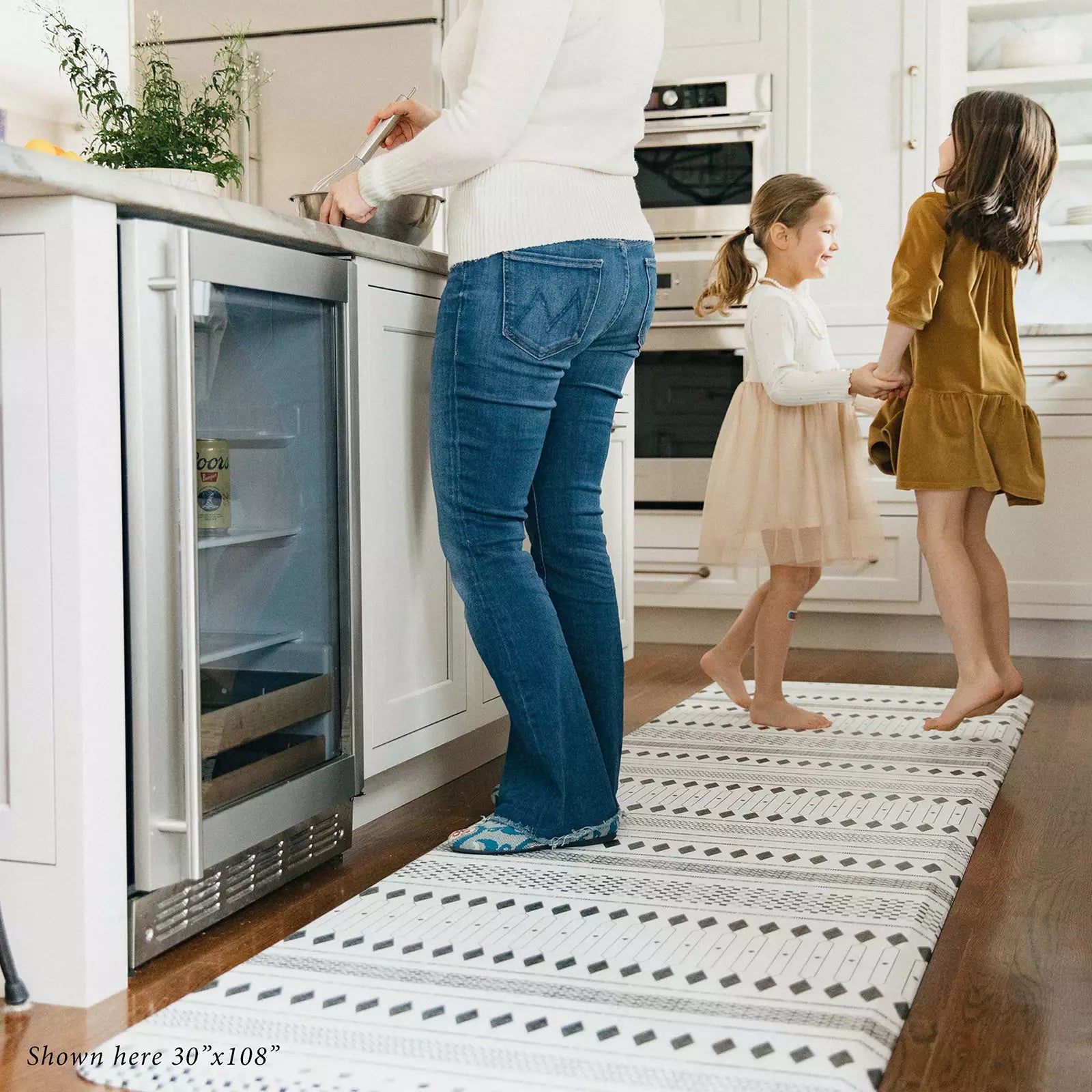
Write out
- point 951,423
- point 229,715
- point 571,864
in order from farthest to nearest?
point 951,423 → point 571,864 → point 229,715

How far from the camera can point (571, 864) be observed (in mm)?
1763

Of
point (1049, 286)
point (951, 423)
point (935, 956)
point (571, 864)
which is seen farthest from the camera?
point (1049, 286)

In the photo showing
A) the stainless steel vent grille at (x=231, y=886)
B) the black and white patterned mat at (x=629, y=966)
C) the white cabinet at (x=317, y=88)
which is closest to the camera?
the black and white patterned mat at (x=629, y=966)

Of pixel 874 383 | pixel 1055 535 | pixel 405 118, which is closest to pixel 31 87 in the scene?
pixel 405 118

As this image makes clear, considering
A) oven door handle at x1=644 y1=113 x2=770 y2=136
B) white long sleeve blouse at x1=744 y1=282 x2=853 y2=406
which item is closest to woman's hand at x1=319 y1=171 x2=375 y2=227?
white long sleeve blouse at x1=744 y1=282 x2=853 y2=406

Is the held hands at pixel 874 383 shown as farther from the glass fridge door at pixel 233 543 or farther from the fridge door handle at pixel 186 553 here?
the fridge door handle at pixel 186 553

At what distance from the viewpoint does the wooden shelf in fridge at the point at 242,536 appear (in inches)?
62.6

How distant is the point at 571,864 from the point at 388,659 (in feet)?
1.21

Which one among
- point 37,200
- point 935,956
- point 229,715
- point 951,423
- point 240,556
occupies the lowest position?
point 935,956

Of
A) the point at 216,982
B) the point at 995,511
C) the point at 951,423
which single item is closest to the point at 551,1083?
the point at 216,982

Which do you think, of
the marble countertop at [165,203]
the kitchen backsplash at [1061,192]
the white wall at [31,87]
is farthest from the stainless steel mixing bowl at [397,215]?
the kitchen backsplash at [1061,192]

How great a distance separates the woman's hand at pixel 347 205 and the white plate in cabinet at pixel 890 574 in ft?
7.25

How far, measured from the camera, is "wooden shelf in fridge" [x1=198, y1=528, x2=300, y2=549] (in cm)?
159

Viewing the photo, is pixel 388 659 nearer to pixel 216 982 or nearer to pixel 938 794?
pixel 216 982
